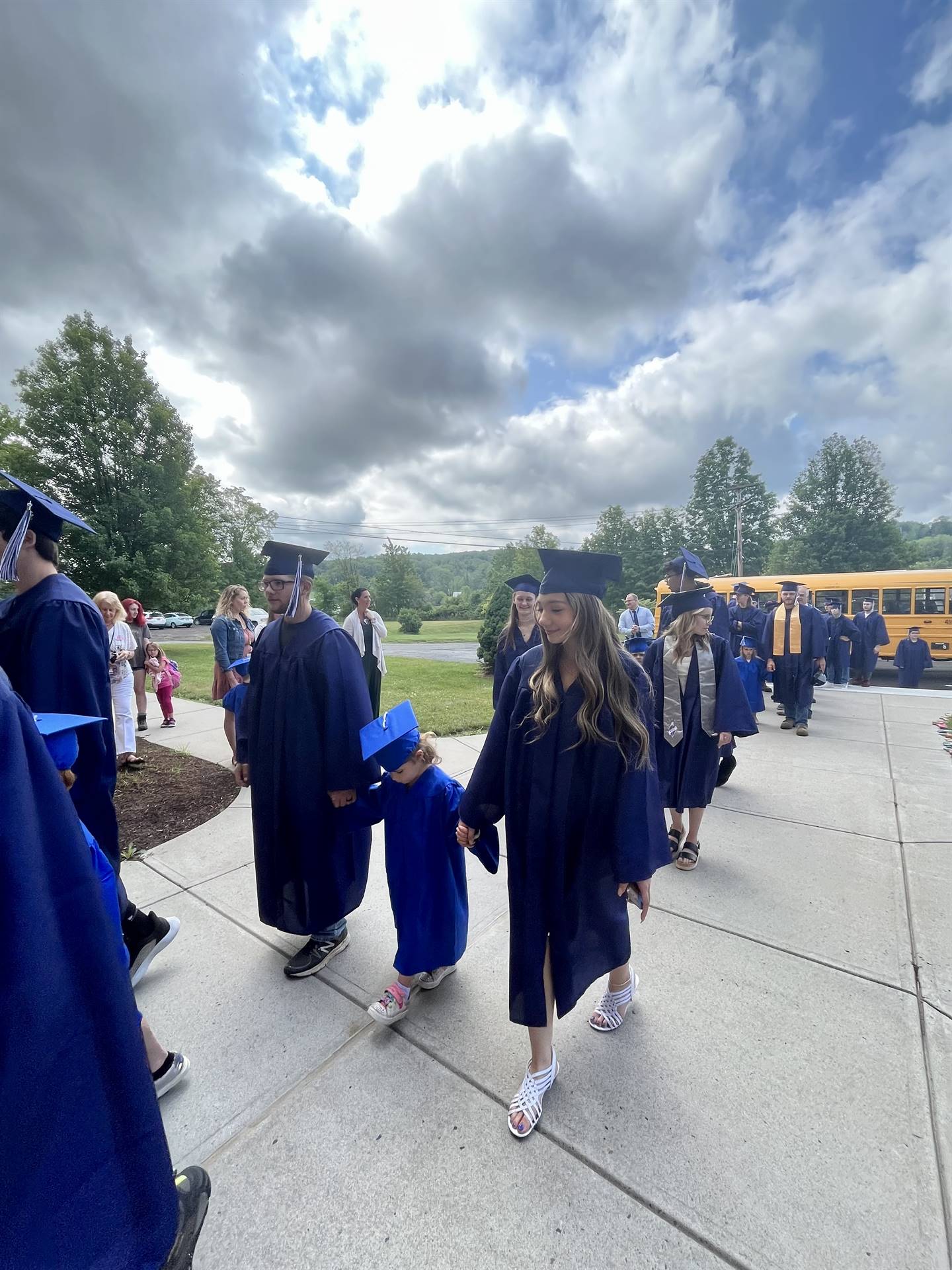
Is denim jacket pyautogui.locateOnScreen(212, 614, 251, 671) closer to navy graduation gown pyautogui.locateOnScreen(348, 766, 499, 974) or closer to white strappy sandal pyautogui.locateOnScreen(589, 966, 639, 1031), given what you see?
navy graduation gown pyautogui.locateOnScreen(348, 766, 499, 974)

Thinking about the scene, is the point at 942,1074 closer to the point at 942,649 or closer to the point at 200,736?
the point at 200,736

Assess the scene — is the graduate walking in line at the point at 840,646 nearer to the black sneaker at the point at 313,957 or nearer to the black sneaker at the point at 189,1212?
the black sneaker at the point at 313,957

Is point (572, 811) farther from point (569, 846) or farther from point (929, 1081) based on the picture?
point (929, 1081)

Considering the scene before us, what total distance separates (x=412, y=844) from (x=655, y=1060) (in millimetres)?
1284

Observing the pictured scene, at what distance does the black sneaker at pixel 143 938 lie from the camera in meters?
2.51

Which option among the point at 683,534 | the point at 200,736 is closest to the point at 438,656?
the point at 200,736

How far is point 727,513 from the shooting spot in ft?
160

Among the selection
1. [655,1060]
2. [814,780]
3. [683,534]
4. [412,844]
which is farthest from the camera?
[683,534]

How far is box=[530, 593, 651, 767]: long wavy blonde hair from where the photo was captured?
1.82 metres

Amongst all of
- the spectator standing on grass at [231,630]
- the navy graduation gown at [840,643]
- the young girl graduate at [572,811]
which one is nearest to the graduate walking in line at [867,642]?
the navy graduation gown at [840,643]

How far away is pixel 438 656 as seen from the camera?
21609mm

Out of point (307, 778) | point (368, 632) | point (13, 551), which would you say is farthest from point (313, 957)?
point (368, 632)

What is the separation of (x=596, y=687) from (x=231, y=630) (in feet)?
16.3

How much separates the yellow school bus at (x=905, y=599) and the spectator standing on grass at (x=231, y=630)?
11.9 metres
